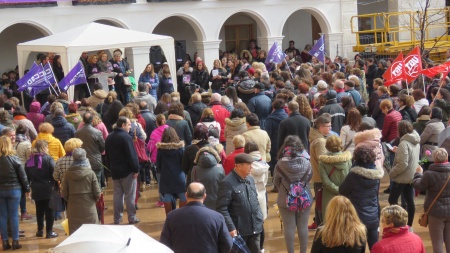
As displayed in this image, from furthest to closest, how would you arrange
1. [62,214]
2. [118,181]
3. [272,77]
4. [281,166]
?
[272,77]
[62,214]
[118,181]
[281,166]

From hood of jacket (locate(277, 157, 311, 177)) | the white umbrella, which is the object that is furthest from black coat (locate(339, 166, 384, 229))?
the white umbrella

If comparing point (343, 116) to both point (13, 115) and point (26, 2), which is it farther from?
point (26, 2)

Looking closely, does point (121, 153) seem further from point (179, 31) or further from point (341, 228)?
point (179, 31)

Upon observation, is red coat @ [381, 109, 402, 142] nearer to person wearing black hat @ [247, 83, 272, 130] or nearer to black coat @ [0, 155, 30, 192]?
person wearing black hat @ [247, 83, 272, 130]

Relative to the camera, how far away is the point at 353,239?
7.35m

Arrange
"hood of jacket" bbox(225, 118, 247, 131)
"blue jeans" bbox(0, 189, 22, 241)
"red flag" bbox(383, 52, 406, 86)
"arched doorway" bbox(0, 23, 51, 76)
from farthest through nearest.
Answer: "arched doorway" bbox(0, 23, 51, 76) < "red flag" bbox(383, 52, 406, 86) < "hood of jacket" bbox(225, 118, 247, 131) < "blue jeans" bbox(0, 189, 22, 241)

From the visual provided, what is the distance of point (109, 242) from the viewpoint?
256 inches

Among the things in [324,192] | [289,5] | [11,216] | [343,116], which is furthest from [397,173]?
[289,5]

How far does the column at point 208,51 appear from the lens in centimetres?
2584

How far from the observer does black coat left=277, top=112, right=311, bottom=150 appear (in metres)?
12.7

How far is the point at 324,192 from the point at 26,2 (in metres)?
14.7

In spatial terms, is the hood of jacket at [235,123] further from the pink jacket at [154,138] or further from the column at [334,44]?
the column at [334,44]

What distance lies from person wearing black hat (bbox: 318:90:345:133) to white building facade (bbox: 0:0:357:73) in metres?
11.0

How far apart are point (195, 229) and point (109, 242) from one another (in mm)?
1444
